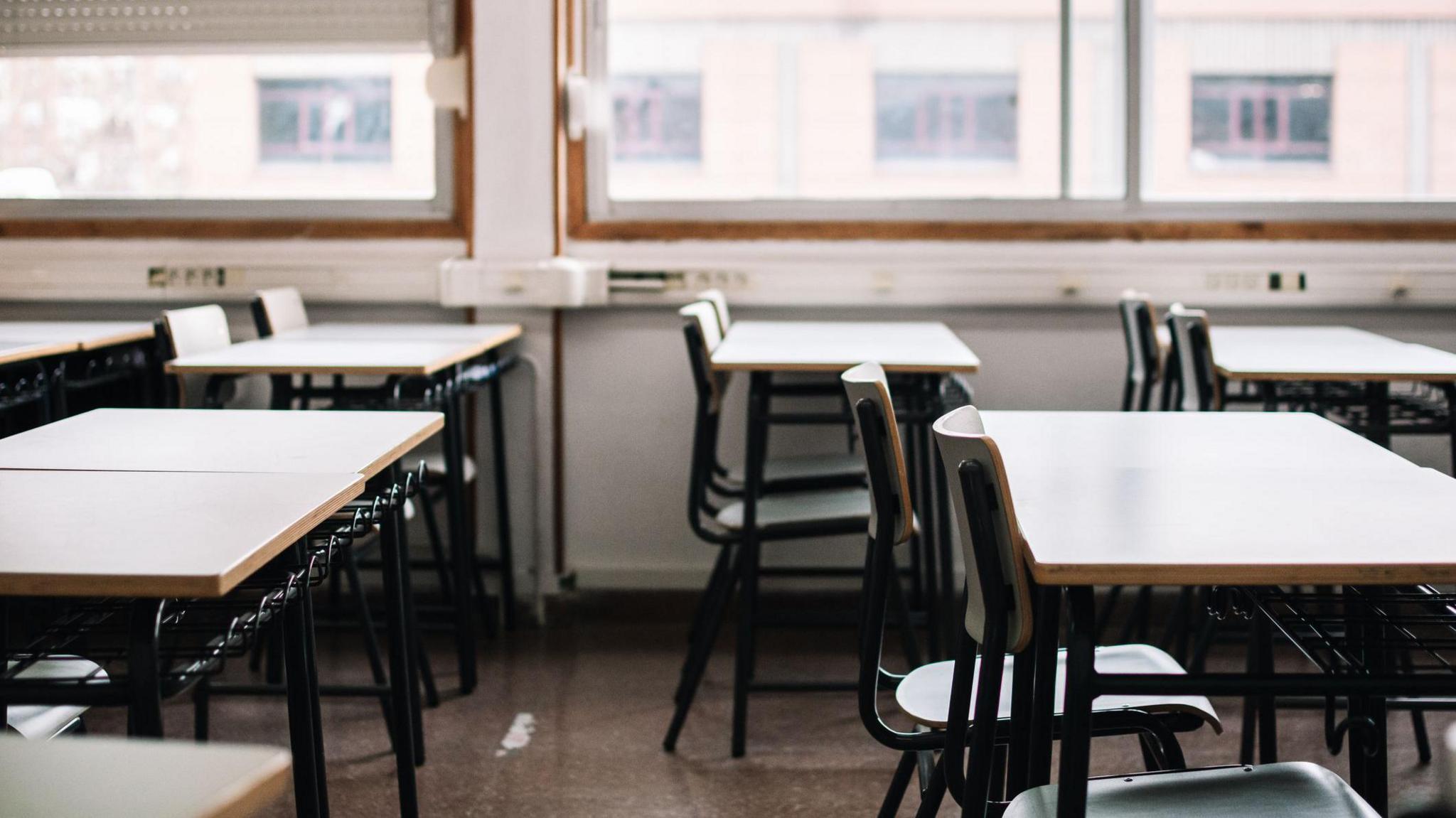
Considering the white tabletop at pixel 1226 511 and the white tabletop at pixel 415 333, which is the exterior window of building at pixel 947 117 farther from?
the white tabletop at pixel 1226 511

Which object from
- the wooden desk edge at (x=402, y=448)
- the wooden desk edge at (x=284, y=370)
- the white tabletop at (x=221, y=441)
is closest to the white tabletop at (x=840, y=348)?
the wooden desk edge at (x=284, y=370)

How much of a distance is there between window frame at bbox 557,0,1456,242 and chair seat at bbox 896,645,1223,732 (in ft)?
7.01

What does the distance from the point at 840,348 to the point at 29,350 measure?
1.86 metres

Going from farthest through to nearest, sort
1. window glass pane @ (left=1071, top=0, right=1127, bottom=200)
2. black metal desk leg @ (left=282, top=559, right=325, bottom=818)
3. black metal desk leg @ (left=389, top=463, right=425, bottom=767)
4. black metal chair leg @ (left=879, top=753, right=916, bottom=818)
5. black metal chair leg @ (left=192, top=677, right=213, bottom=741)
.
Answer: window glass pane @ (left=1071, top=0, right=1127, bottom=200) → black metal chair leg @ (left=192, top=677, right=213, bottom=741) → black metal desk leg @ (left=389, top=463, right=425, bottom=767) → black metal chair leg @ (left=879, top=753, right=916, bottom=818) → black metal desk leg @ (left=282, top=559, right=325, bottom=818)

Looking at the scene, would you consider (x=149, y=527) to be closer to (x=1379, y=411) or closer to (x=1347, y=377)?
(x=1347, y=377)

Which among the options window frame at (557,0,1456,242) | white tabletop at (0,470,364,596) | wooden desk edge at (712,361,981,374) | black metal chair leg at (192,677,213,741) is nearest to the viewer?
white tabletop at (0,470,364,596)

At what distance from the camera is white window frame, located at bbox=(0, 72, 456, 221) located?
4.02 meters

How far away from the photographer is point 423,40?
394 cm

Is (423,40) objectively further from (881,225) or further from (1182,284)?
(1182,284)

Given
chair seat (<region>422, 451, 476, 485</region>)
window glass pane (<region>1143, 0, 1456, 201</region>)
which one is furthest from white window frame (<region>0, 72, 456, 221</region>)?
window glass pane (<region>1143, 0, 1456, 201</region>)

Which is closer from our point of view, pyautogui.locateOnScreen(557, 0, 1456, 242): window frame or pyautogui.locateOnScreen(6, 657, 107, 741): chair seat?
pyautogui.locateOnScreen(6, 657, 107, 741): chair seat

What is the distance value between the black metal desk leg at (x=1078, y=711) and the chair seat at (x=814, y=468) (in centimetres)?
186

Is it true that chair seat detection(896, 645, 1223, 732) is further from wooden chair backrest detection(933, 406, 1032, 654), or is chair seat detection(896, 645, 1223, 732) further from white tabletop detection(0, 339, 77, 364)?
white tabletop detection(0, 339, 77, 364)

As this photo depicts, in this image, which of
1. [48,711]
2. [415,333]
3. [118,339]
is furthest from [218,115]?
[48,711]
